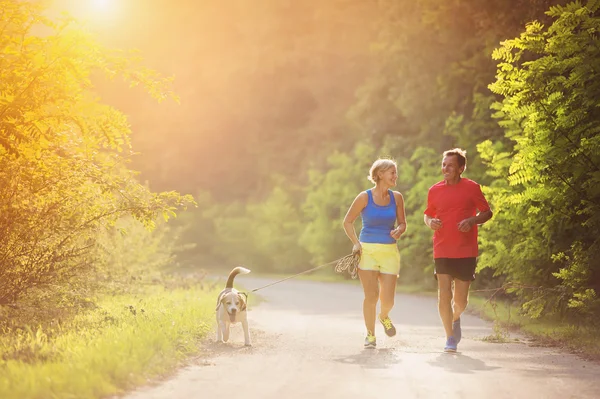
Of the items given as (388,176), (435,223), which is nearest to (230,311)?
(388,176)

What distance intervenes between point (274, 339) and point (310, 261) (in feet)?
132

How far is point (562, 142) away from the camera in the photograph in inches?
508

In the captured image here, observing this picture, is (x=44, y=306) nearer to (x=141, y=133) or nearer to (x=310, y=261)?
(x=310, y=261)

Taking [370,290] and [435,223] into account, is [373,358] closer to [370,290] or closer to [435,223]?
[370,290]

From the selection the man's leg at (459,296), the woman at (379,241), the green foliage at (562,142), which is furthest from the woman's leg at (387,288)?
the green foliage at (562,142)

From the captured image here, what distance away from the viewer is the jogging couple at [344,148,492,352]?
11.6 metres

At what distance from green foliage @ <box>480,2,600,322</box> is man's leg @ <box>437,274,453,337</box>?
207cm

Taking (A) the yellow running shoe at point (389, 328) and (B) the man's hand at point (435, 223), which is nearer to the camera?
(B) the man's hand at point (435, 223)

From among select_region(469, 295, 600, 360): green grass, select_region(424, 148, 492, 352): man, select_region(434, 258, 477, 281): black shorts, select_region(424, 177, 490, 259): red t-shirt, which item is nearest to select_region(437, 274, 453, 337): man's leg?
select_region(424, 148, 492, 352): man

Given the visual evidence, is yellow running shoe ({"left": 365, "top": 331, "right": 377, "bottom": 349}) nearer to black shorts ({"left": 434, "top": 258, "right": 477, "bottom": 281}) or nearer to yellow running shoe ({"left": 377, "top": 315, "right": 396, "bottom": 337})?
yellow running shoe ({"left": 377, "top": 315, "right": 396, "bottom": 337})

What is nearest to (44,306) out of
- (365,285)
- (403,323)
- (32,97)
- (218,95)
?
(32,97)

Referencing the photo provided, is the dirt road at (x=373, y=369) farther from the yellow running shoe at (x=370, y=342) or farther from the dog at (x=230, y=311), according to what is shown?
the dog at (x=230, y=311)

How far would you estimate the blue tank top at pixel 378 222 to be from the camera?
1191 centimetres

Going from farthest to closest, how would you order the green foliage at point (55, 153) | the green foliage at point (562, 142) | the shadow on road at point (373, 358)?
the green foliage at point (562, 142) → the green foliage at point (55, 153) → the shadow on road at point (373, 358)
